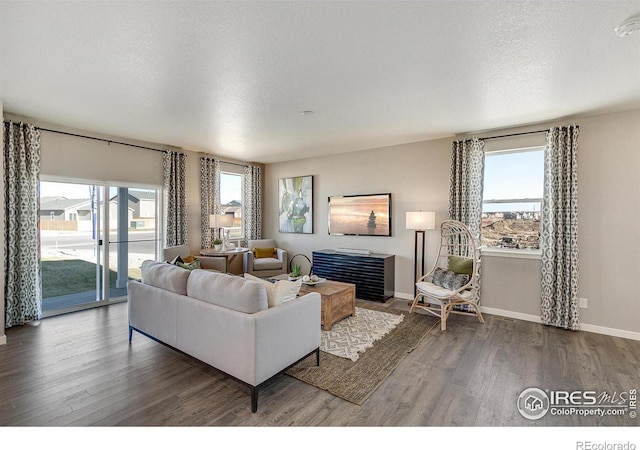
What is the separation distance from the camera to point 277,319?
91.9 inches

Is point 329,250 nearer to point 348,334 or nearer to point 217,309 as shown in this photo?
point 348,334

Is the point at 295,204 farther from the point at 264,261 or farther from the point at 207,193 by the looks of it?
the point at 207,193

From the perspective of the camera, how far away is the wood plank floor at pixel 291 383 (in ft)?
6.84

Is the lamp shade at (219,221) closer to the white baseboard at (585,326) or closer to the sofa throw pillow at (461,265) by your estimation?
the sofa throw pillow at (461,265)

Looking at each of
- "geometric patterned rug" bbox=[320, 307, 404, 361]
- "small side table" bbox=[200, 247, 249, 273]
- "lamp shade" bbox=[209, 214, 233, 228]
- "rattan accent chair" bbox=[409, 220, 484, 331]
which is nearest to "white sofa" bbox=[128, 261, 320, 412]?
"geometric patterned rug" bbox=[320, 307, 404, 361]

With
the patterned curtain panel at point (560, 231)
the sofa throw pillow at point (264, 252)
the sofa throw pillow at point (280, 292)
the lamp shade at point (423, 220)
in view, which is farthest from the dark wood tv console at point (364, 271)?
the sofa throw pillow at point (280, 292)

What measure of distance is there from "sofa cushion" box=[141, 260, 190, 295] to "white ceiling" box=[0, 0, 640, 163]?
1.75 m

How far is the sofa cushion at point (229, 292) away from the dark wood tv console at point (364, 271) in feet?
9.50

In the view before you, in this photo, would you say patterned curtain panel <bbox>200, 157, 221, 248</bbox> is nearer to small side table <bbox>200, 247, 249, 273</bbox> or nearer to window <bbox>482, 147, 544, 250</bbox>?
small side table <bbox>200, 247, 249, 273</bbox>

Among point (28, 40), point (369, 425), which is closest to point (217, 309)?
point (369, 425)

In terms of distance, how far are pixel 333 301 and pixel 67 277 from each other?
3938mm

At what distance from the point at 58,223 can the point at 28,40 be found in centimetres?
302

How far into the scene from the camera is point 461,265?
4156mm

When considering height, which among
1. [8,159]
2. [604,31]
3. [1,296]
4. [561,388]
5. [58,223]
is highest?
[604,31]
